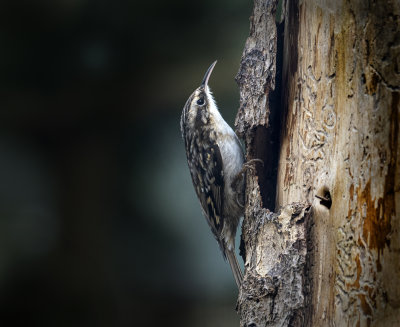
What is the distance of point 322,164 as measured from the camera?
1610 mm

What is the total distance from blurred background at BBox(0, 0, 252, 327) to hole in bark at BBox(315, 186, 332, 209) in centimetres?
154

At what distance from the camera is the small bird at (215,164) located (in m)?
2.60

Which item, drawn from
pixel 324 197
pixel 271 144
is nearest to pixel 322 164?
pixel 324 197

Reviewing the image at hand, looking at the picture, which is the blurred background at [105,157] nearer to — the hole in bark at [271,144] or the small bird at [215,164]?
the small bird at [215,164]

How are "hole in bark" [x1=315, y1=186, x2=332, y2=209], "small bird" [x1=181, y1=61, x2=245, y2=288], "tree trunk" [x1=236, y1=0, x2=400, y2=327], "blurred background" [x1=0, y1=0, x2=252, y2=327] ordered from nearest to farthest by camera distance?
"tree trunk" [x1=236, y1=0, x2=400, y2=327] → "hole in bark" [x1=315, y1=186, x2=332, y2=209] → "small bird" [x1=181, y1=61, x2=245, y2=288] → "blurred background" [x1=0, y1=0, x2=252, y2=327]

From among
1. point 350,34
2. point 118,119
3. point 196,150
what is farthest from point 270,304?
point 118,119

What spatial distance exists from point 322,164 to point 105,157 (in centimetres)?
186

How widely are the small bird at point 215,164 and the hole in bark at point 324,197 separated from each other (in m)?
0.94

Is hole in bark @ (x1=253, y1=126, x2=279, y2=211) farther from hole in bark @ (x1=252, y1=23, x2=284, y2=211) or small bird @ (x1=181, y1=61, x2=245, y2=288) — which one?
small bird @ (x1=181, y1=61, x2=245, y2=288)

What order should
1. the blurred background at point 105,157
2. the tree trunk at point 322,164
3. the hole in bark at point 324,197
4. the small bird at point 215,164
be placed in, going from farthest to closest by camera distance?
the blurred background at point 105,157 < the small bird at point 215,164 < the hole in bark at point 324,197 < the tree trunk at point 322,164

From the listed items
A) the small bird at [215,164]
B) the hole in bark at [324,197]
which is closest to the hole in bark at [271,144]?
the hole in bark at [324,197]

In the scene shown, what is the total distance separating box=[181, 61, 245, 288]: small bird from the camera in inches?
102

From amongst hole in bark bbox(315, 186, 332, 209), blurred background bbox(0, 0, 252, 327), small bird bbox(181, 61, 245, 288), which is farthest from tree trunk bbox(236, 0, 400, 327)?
blurred background bbox(0, 0, 252, 327)

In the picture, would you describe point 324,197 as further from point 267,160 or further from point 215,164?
point 215,164
